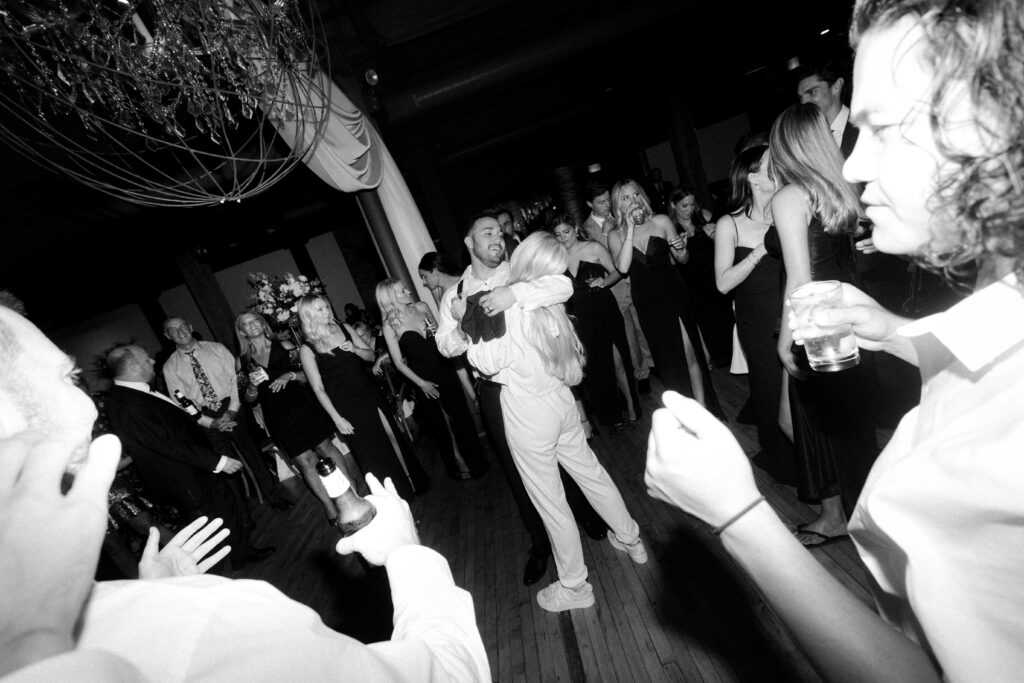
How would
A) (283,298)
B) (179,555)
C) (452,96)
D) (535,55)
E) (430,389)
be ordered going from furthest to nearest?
(452,96) < (535,55) < (283,298) < (430,389) < (179,555)

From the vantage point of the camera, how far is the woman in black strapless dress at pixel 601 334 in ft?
13.1

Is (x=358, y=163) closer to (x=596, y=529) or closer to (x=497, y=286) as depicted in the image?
(x=497, y=286)

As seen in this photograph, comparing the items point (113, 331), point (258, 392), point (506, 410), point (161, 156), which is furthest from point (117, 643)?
point (113, 331)

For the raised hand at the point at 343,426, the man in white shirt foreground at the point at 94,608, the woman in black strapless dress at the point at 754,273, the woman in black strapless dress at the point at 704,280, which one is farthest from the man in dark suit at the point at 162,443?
the woman in black strapless dress at the point at 704,280

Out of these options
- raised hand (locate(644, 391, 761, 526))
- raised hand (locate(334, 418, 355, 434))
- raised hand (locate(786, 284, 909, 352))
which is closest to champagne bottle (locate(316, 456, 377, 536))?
raised hand (locate(644, 391, 761, 526))

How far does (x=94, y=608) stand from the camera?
2.27ft

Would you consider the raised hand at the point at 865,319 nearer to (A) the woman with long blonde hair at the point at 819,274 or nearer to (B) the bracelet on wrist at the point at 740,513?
(A) the woman with long blonde hair at the point at 819,274

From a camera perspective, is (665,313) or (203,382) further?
(203,382)

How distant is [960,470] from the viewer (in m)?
0.55

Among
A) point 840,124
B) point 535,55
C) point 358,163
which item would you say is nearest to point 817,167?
point 840,124

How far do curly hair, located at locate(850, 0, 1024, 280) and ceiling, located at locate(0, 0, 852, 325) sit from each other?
4.35 m

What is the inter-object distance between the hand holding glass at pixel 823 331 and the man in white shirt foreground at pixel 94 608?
1.08 metres

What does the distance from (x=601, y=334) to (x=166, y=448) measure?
3314mm

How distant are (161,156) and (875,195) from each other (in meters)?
6.82
